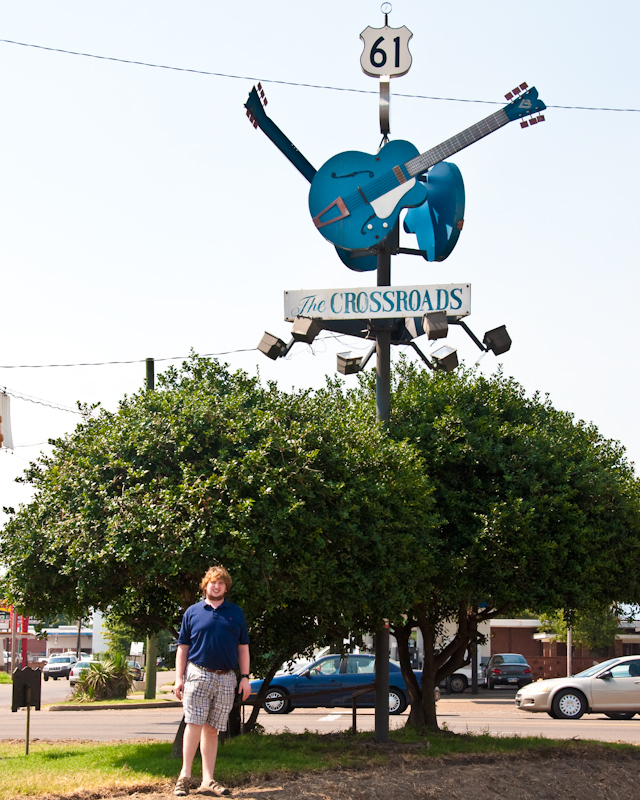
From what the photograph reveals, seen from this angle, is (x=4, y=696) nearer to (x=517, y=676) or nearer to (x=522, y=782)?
(x=517, y=676)

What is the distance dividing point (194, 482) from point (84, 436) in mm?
1953

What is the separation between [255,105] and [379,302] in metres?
3.35

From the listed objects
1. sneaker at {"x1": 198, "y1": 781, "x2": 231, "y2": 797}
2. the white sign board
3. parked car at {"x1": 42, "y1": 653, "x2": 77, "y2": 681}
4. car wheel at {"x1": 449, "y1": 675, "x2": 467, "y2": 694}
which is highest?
the white sign board

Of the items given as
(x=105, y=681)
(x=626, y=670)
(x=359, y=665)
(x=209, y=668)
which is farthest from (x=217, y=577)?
(x=105, y=681)

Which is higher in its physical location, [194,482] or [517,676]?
[194,482]

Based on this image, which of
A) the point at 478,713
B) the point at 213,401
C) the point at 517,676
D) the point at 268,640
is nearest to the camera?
the point at 213,401

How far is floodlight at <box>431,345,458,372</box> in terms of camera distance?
11.1 meters

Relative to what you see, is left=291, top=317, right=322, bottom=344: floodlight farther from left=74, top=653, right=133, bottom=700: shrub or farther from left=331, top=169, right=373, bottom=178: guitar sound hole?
left=74, top=653, right=133, bottom=700: shrub

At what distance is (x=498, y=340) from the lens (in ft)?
37.7

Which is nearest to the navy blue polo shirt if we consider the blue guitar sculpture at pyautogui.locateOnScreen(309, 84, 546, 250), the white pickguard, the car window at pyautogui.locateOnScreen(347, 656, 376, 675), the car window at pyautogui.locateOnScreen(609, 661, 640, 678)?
the blue guitar sculpture at pyautogui.locateOnScreen(309, 84, 546, 250)

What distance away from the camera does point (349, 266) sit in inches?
489

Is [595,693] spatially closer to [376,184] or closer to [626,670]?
[626,670]

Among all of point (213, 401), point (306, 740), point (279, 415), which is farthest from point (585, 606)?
point (213, 401)

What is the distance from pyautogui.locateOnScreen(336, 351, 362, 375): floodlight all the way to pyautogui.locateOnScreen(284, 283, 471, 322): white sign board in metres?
0.79
